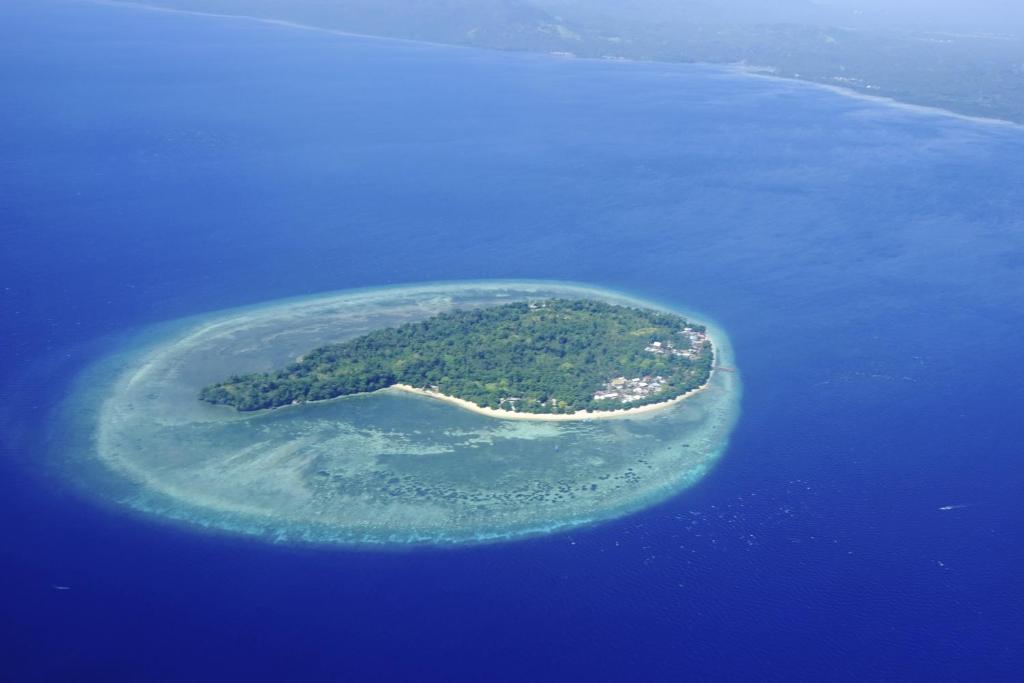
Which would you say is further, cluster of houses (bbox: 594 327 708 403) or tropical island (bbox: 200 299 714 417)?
cluster of houses (bbox: 594 327 708 403)

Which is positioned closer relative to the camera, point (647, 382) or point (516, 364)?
point (647, 382)

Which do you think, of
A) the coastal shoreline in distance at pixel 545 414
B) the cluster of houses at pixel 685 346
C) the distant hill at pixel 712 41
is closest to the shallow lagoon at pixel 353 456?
the coastal shoreline in distance at pixel 545 414

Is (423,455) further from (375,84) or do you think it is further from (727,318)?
(375,84)

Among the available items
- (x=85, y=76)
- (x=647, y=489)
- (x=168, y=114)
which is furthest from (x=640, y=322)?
(x=85, y=76)

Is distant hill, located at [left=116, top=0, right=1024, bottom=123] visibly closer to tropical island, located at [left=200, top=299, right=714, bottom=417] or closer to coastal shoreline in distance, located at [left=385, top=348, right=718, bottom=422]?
tropical island, located at [left=200, top=299, right=714, bottom=417]

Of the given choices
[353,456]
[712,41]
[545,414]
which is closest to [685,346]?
[545,414]

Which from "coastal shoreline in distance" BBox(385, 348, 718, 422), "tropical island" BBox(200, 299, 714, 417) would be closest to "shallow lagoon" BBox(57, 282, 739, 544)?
"coastal shoreline in distance" BBox(385, 348, 718, 422)

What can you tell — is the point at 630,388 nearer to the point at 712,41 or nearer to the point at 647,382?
the point at 647,382
